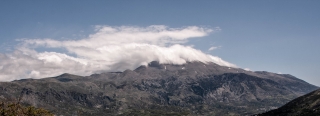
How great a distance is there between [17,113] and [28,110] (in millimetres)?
16205

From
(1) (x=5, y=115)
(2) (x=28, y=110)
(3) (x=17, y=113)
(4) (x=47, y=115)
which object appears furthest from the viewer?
(4) (x=47, y=115)

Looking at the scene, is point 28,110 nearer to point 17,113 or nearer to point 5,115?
point 5,115

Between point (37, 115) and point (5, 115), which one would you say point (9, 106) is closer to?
point (5, 115)

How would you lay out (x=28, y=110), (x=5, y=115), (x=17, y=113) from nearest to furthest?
(x=17, y=113)
(x=5, y=115)
(x=28, y=110)

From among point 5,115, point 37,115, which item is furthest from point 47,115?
point 5,115

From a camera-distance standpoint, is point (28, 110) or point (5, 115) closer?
point (5, 115)

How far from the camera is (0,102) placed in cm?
8112

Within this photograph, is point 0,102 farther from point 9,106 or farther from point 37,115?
point 37,115

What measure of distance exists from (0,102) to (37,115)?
18698 mm

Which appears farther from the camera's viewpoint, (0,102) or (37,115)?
(37,115)

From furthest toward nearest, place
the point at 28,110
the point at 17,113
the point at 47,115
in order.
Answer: the point at 47,115, the point at 28,110, the point at 17,113

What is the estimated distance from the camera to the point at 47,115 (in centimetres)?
10075

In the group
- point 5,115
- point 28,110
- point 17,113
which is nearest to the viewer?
point 17,113

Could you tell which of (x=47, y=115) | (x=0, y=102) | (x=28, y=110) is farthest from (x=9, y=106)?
(x=47, y=115)
